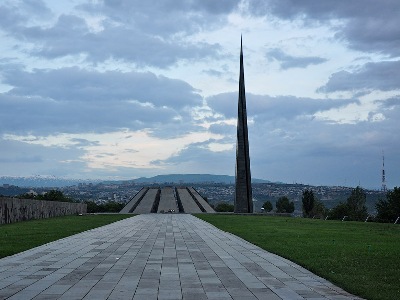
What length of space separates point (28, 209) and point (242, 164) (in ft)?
72.8

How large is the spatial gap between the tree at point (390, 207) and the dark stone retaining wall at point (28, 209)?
91.9 ft

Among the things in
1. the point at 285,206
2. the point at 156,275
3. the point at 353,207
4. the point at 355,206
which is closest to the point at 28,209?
the point at 156,275

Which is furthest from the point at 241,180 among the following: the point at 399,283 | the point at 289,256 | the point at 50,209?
the point at 399,283

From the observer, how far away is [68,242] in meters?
16.0

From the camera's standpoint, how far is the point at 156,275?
919cm

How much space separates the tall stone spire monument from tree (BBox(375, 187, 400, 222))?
1243 centimetres

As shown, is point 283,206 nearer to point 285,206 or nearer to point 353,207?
point 285,206

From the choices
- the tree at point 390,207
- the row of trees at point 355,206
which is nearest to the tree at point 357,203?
the row of trees at point 355,206

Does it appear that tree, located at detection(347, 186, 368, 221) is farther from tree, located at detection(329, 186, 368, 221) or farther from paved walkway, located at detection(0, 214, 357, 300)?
paved walkway, located at detection(0, 214, 357, 300)

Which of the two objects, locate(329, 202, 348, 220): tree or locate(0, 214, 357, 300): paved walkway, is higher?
locate(0, 214, 357, 300): paved walkway

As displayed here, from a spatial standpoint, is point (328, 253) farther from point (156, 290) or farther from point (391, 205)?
point (391, 205)

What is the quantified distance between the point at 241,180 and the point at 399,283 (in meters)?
40.2

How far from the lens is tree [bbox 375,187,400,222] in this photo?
4069 centimetres

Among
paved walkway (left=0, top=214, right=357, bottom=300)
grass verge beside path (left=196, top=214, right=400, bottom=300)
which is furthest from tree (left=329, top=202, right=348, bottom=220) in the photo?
paved walkway (left=0, top=214, right=357, bottom=300)
